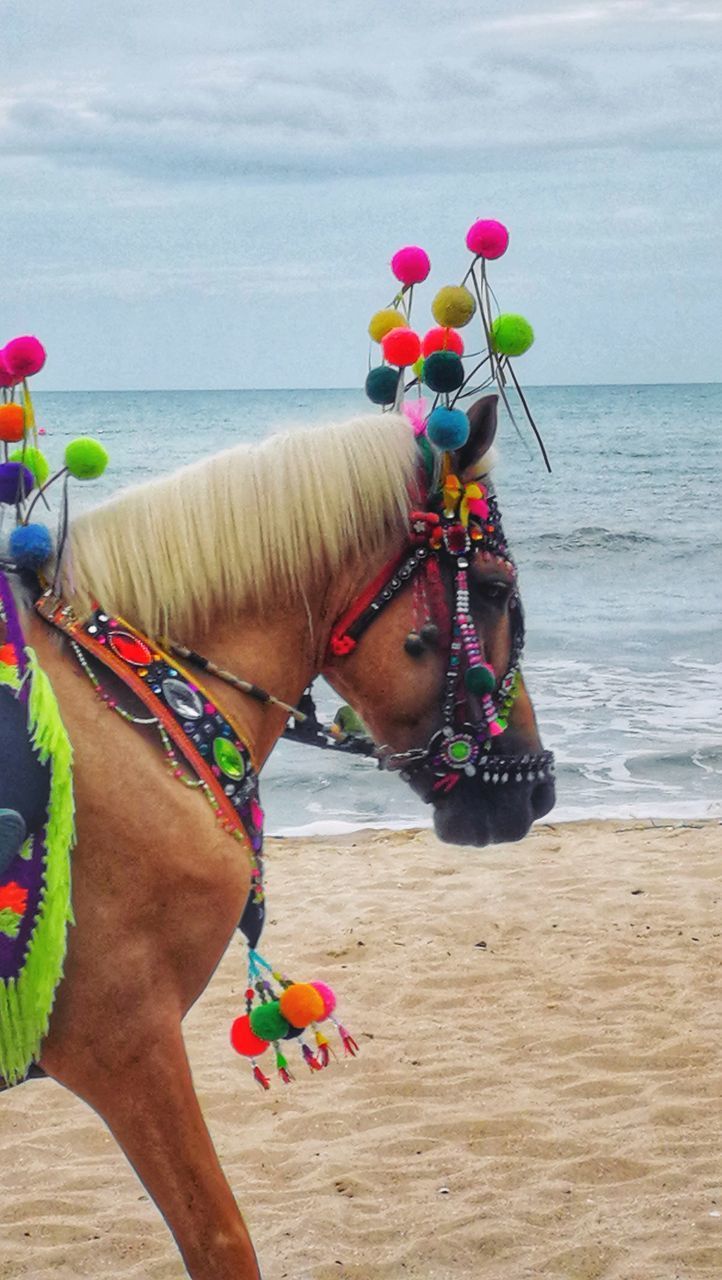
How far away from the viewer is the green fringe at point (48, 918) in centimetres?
193

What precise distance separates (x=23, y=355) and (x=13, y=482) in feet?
0.69

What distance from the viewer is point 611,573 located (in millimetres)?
18094

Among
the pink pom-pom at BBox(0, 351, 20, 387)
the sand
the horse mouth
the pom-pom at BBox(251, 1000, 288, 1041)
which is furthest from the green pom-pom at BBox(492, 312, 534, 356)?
the sand

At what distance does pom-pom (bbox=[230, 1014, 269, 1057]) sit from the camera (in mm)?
2434

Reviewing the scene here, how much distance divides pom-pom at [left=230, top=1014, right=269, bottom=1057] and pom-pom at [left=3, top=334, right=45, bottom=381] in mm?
1185

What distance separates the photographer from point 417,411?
252cm

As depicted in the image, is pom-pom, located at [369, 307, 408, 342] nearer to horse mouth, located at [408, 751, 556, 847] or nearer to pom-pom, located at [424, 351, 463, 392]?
pom-pom, located at [424, 351, 463, 392]

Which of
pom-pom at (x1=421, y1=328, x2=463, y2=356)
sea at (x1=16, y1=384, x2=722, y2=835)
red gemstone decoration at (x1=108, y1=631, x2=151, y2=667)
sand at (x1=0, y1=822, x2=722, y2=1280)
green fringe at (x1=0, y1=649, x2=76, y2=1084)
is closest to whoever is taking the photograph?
green fringe at (x1=0, y1=649, x2=76, y2=1084)

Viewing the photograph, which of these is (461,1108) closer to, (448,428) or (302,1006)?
(302,1006)

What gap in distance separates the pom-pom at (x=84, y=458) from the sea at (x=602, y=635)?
32cm

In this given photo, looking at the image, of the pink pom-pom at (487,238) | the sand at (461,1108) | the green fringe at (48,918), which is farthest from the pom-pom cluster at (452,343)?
the sand at (461,1108)

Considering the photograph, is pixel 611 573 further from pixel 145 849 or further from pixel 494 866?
pixel 145 849

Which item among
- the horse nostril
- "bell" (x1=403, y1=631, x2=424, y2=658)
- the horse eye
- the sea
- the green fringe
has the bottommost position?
the sea

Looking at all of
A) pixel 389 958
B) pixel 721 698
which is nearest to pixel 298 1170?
pixel 389 958
